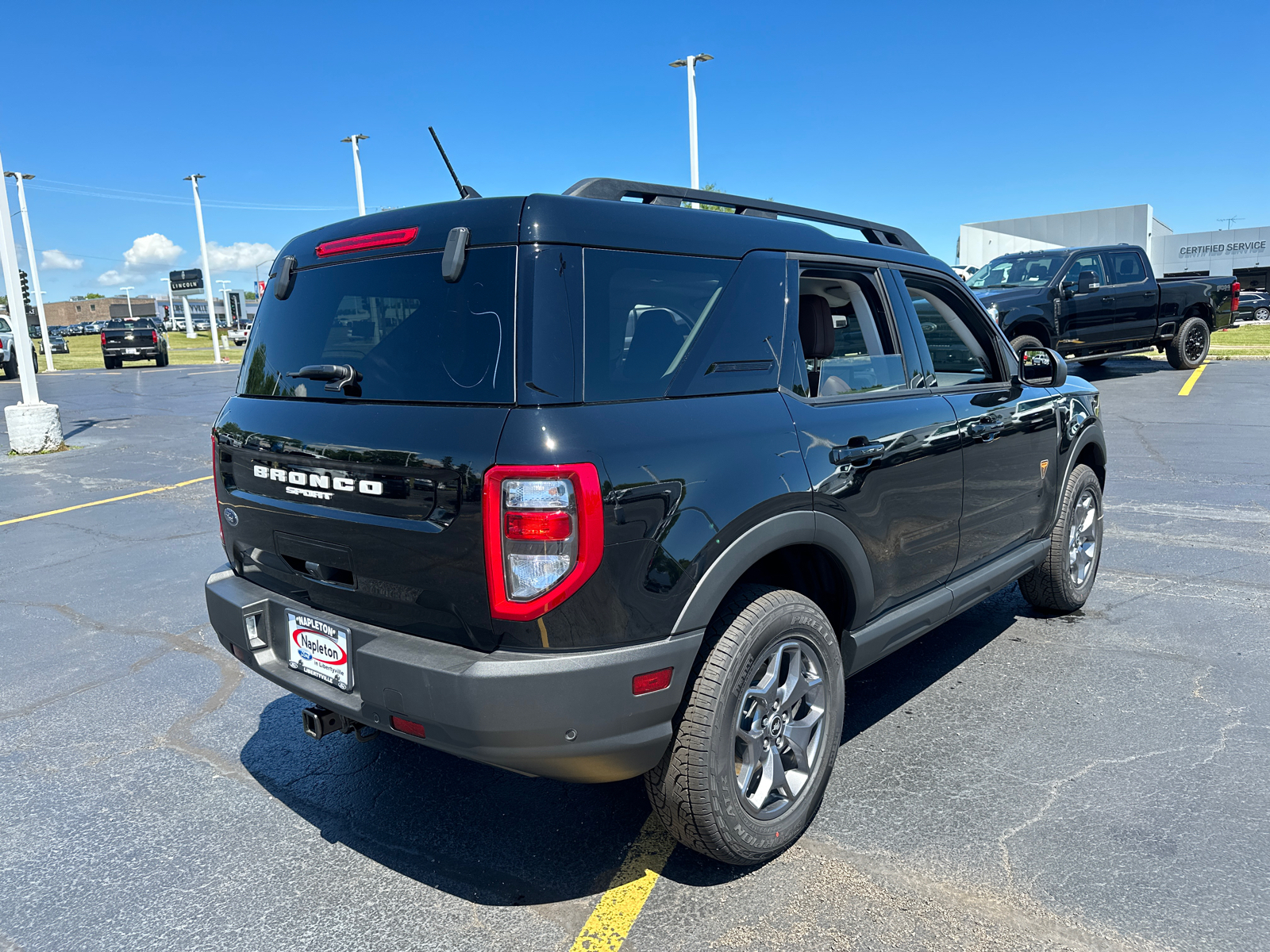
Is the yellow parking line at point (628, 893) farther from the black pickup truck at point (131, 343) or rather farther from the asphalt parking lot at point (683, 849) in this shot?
the black pickup truck at point (131, 343)

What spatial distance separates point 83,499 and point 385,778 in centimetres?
694

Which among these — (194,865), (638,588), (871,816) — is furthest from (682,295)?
(194,865)

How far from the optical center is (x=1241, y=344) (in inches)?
900

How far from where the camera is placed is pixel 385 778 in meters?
3.34

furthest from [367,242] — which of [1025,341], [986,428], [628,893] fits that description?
[1025,341]

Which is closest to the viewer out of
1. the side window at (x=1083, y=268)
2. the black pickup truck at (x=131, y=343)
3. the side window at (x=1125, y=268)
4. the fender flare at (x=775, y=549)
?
the fender flare at (x=775, y=549)

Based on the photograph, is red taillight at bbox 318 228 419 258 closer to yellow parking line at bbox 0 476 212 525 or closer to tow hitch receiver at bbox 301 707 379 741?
tow hitch receiver at bbox 301 707 379 741

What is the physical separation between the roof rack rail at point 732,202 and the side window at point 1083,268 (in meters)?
11.2

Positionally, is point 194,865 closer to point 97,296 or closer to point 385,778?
point 385,778

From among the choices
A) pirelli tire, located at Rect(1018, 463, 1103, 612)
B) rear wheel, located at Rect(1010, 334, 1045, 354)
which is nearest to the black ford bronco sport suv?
pirelli tire, located at Rect(1018, 463, 1103, 612)

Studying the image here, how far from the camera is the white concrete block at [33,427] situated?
11359 mm

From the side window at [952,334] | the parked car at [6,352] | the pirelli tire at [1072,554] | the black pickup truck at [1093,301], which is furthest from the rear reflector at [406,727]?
the parked car at [6,352]

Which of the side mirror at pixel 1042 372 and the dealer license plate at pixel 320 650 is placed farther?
the side mirror at pixel 1042 372

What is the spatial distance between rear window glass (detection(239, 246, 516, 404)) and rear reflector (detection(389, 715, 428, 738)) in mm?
868
